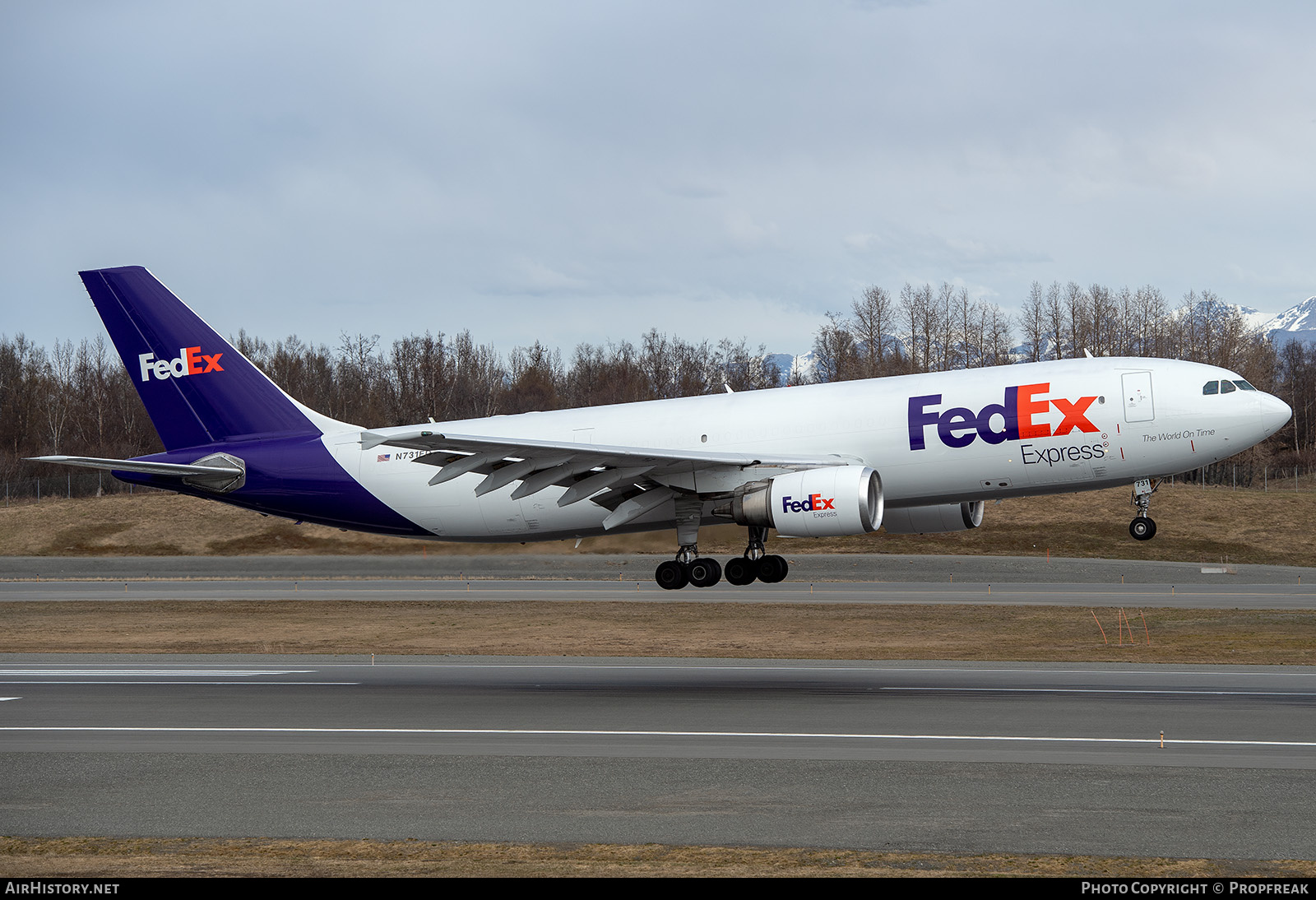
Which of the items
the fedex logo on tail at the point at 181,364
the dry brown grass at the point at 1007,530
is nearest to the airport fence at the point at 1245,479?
the dry brown grass at the point at 1007,530

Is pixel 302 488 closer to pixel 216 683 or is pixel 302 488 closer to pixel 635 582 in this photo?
pixel 216 683

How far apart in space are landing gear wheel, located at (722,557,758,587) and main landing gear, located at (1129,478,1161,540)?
954 centimetres

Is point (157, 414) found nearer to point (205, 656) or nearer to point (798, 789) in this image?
point (205, 656)

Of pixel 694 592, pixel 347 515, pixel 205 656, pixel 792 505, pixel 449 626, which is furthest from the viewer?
pixel 694 592

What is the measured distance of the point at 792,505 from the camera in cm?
2931

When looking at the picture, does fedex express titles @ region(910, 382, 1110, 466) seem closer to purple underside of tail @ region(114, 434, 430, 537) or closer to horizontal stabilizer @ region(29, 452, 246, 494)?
purple underside of tail @ region(114, 434, 430, 537)

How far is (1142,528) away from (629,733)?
13549mm

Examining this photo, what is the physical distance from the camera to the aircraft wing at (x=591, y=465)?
97.3 feet

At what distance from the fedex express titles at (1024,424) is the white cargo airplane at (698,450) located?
0.05 metres

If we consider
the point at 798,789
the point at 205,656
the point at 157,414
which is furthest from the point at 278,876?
the point at 205,656

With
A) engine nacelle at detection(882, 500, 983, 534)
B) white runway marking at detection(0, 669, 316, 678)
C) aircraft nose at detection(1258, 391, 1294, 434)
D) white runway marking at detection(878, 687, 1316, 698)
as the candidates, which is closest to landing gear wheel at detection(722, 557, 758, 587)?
engine nacelle at detection(882, 500, 983, 534)

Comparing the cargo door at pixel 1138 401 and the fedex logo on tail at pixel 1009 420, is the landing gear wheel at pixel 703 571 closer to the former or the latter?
the fedex logo on tail at pixel 1009 420

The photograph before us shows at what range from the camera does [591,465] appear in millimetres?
31188
